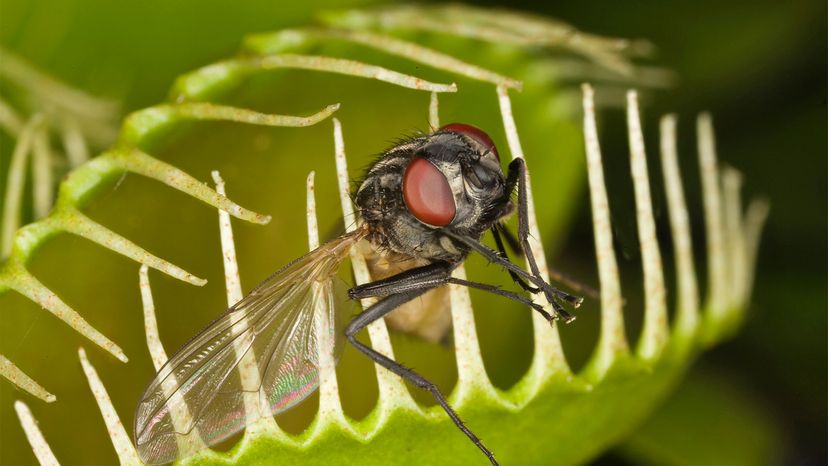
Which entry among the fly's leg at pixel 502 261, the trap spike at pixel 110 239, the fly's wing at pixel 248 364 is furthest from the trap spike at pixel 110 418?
the fly's leg at pixel 502 261

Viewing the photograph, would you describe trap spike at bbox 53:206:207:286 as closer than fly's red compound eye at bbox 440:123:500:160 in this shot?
Yes

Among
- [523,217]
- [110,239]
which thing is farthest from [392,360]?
[110,239]

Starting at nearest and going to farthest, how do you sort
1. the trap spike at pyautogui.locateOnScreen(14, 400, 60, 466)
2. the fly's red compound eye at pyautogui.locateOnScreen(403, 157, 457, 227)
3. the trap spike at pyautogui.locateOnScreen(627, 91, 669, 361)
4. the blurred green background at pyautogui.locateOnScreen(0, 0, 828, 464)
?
the trap spike at pyautogui.locateOnScreen(14, 400, 60, 466) < the fly's red compound eye at pyautogui.locateOnScreen(403, 157, 457, 227) < the trap spike at pyautogui.locateOnScreen(627, 91, 669, 361) < the blurred green background at pyautogui.locateOnScreen(0, 0, 828, 464)

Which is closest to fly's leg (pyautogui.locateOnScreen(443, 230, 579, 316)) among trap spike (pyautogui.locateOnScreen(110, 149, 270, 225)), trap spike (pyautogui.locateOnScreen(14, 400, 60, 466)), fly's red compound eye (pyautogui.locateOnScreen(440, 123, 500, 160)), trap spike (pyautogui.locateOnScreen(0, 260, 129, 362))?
fly's red compound eye (pyautogui.locateOnScreen(440, 123, 500, 160))

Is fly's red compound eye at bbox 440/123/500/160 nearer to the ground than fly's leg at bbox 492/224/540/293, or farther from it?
farther from it

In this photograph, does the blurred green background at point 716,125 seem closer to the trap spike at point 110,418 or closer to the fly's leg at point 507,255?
the fly's leg at point 507,255

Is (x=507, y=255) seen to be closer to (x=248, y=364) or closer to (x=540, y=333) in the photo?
(x=540, y=333)

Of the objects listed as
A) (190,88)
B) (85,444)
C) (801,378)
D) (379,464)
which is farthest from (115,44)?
(801,378)

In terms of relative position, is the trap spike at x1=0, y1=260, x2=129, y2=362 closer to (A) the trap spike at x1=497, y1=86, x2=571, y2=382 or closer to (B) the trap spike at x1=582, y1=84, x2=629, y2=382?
(A) the trap spike at x1=497, y1=86, x2=571, y2=382
